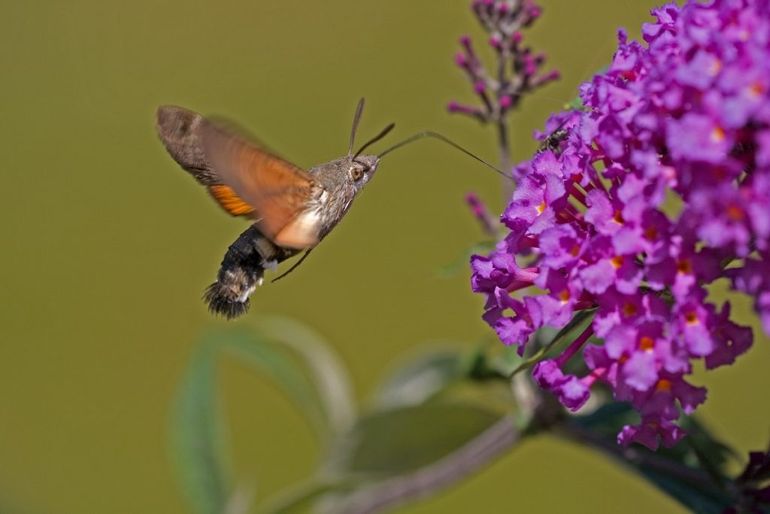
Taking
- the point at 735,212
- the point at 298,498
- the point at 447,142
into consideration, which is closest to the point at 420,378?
the point at 298,498

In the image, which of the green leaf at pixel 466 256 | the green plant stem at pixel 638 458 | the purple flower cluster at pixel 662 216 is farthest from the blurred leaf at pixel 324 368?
the purple flower cluster at pixel 662 216

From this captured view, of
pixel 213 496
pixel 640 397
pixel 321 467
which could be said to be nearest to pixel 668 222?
pixel 640 397

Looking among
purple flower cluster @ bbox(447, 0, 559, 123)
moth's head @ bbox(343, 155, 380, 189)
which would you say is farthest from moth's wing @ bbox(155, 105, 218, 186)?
purple flower cluster @ bbox(447, 0, 559, 123)

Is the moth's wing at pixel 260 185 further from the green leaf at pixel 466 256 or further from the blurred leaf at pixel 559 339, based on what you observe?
the blurred leaf at pixel 559 339

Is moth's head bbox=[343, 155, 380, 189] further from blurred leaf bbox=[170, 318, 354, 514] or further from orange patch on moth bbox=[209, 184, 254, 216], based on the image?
blurred leaf bbox=[170, 318, 354, 514]

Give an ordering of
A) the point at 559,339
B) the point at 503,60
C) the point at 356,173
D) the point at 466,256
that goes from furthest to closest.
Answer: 1. the point at 503,60
2. the point at 356,173
3. the point at 466,256
4. the point at 559,339

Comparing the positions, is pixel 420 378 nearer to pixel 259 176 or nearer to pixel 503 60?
pixel 503 60
